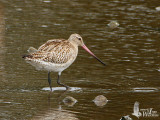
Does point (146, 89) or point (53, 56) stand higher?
point (53, 56)

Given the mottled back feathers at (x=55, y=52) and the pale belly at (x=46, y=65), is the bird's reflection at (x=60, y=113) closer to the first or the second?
the pale belly at (x=46, y=65)

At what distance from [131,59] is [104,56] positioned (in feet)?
2.35

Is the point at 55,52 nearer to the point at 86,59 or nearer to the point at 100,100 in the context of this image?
the point at 100,100

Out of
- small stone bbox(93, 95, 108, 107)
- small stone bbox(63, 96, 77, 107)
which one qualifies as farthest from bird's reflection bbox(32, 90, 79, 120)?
small stone bbox(93, 95, 108, 107)

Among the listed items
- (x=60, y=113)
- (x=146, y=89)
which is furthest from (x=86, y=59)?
(x=60, y=113)

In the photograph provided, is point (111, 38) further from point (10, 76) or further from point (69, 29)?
point (10, 76)

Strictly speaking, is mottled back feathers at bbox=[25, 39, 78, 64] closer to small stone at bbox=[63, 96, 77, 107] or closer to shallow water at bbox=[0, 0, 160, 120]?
shallow water at bbox=[0, 0, 160, 120]

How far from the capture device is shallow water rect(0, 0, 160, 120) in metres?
9.52

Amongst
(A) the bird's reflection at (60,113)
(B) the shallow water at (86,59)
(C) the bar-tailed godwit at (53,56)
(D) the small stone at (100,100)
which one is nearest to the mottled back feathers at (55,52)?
(C) the bar-tailed godwit at (53,56)

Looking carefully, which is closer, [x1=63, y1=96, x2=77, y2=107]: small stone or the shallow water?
the shallow water

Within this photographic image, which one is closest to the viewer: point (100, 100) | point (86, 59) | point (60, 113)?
point (60, 113)

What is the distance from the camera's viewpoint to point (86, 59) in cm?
1345

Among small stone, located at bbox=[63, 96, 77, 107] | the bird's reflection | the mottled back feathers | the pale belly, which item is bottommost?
the bird's reflection

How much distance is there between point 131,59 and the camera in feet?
44.3
